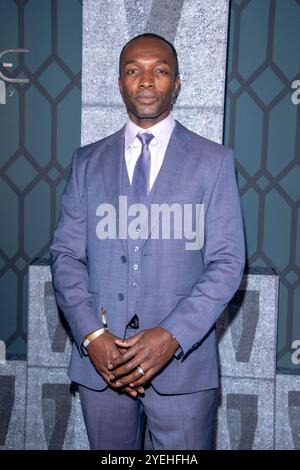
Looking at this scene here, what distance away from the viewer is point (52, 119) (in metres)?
2.98

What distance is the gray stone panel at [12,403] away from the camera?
3.02 m

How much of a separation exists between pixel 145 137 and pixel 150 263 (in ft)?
1.52

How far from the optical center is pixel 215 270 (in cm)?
187

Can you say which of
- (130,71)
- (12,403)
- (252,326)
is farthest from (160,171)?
(12,403)

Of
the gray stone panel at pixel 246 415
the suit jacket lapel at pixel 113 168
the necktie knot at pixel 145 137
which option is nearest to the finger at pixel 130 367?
the suit jacket lapel at pixel 113 168

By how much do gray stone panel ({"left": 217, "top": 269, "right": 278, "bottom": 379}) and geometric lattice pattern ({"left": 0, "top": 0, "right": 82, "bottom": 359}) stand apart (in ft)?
3.61

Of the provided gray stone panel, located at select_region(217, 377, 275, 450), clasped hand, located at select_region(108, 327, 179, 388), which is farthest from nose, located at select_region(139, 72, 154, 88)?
gray stone panel, located at select_region(217, 377, 275, 450)

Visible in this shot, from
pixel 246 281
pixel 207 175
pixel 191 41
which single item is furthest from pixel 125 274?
pixel 191 41

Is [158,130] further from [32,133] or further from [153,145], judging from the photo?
[32,133]

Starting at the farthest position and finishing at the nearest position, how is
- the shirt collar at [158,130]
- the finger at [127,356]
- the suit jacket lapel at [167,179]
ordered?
1. the shirt collar at [158,130]
2. the suit jacket lapel at [167,179]
3. the finger at [127,356]

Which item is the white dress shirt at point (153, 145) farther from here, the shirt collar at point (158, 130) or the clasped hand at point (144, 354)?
the clasped hand at point (144, 354)

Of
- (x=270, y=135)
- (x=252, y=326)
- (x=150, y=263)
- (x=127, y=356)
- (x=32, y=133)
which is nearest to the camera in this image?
(x=127, y=356)

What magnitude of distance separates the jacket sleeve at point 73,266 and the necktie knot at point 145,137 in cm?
28

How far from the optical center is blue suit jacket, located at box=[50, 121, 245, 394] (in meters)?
1.86
